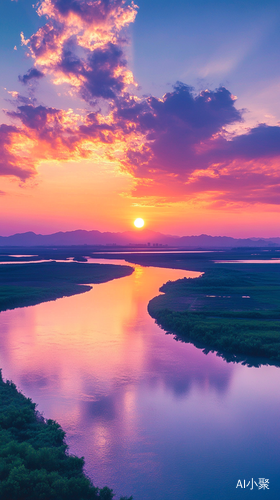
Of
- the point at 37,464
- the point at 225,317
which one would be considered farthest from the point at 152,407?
the point at 225,317

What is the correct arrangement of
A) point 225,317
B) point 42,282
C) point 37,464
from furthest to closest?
point 42,282
point 225,317
point 37,464

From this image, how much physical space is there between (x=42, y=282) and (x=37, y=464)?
47962mm

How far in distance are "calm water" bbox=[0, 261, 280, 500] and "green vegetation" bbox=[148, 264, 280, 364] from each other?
179 cm

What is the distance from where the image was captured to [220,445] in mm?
12188

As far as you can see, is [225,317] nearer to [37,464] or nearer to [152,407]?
[152,407]

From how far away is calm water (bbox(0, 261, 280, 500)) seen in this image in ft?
34.9

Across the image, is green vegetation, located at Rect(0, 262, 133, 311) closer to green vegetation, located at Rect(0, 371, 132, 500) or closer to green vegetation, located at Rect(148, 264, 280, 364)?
green vegetation, located at Rect(148, 264, 280, 364)

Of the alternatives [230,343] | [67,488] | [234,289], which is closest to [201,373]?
[230,343]

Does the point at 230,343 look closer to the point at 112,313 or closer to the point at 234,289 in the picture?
the point at 112,313

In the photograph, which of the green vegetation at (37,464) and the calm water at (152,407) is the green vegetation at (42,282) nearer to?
the calm water at (152,407)

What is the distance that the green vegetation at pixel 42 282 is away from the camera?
134 feet

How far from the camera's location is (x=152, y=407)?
49.1 feet

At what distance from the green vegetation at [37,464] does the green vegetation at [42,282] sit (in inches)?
1039

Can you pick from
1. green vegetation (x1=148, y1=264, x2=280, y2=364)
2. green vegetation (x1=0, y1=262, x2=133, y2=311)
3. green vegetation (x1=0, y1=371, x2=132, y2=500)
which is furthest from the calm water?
green vegetation (x1=0, y1=262, x2=133, y2=311)
